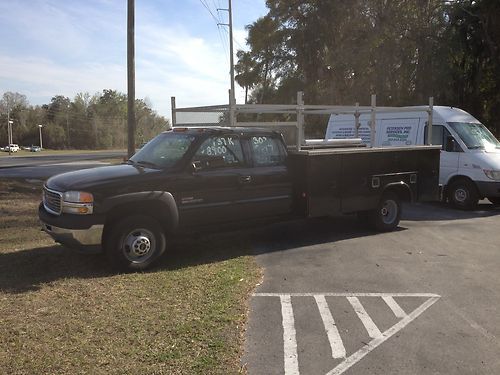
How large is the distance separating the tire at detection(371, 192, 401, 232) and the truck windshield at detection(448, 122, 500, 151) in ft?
12.8

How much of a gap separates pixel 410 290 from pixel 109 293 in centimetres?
342

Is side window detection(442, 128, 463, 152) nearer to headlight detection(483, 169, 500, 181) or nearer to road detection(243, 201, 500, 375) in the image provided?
headlight detection(483, 169, 500, 181)

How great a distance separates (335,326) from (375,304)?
0.82 metres

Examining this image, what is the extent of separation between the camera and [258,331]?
471 centimetres

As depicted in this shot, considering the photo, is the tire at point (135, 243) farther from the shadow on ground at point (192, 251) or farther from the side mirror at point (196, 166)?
the side mirror at point (196, 166)

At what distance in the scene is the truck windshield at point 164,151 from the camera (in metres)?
7.02

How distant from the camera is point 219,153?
23.8ft

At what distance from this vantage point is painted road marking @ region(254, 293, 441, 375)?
412 cm

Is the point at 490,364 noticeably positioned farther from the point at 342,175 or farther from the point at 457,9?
the point at 457,9

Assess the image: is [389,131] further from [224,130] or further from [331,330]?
[331,330]

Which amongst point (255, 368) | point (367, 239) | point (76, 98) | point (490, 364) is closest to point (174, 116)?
point (367, 239)

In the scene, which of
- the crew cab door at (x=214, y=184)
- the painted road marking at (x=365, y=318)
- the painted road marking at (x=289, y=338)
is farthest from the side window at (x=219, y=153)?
the painted road marking at (x=365, y=318)

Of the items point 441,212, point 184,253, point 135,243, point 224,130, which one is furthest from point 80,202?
point 441,212

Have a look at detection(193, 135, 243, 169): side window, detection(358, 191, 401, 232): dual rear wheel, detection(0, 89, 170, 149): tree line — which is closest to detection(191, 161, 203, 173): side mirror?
detection(193, 135, 243, 169): side window
